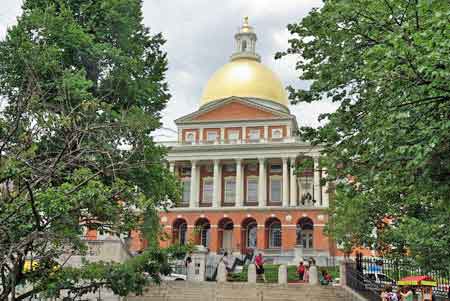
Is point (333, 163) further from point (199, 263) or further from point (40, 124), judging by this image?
point (199, 263)

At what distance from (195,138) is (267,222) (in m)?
13.1

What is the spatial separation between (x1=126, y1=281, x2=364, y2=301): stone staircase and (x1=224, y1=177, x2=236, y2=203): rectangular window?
38.9 m

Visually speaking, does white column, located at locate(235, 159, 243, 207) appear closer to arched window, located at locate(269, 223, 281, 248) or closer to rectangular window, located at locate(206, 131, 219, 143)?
rectangular window, located at locate(206, 131, 219, 143)

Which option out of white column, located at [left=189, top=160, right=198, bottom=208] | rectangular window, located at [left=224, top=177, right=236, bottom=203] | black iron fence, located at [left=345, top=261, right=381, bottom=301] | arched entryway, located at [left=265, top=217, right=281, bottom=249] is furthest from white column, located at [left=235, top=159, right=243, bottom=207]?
black iron fence, located at [left=345, top=261, right=381, bottom=301]

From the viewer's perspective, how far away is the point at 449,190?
857 centimetres

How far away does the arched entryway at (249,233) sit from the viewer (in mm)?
61406

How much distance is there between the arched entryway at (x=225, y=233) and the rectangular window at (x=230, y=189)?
2.73m

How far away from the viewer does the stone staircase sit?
2278 centimetres

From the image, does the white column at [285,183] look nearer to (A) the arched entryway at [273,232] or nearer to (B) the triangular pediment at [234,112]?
(A) the arched entryway at [273,232]

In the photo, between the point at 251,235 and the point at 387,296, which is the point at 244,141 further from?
the point at 387,296

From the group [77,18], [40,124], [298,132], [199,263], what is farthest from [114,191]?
[199,263]

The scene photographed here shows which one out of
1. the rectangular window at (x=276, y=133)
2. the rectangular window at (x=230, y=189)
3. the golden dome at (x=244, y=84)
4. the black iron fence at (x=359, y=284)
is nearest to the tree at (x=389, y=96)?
the black iron fence at (x=359, y=284)

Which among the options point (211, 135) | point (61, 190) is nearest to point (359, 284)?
point (61, 190)

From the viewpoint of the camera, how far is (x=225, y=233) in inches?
2486
